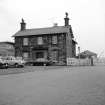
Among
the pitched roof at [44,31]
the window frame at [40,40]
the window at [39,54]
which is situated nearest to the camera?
the pitched roof at [44,31]

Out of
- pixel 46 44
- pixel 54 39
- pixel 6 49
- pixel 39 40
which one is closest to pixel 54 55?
pixel 46 44

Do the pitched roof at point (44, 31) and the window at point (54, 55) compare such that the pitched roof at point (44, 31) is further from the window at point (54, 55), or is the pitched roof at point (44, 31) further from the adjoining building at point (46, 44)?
the window at point (54, 55)

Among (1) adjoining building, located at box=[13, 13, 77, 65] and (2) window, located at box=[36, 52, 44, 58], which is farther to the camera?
(2) window, located at box=[36, 52, 44, 58]

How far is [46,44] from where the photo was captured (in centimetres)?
4397

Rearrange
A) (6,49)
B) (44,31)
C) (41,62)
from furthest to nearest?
1. (6,49)
2. (44,31)
3. (41,62)

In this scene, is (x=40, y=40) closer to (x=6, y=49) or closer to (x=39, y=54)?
(x=39, y=54)

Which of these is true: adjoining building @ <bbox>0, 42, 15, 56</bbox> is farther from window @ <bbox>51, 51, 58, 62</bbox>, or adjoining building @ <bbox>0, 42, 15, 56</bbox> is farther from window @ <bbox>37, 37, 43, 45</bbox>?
window @ <bbox>51, 51, 58, 62</bbox>

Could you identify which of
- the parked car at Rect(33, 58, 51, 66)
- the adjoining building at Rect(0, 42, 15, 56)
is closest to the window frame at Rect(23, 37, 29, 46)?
the parked car at Rect(33, 58, 51, 66)

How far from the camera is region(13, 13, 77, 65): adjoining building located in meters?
42.5

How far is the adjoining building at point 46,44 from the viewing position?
4247 centimetres

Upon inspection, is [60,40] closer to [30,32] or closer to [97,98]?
[30,32]

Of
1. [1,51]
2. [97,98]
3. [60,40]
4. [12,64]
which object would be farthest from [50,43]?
[97,98]

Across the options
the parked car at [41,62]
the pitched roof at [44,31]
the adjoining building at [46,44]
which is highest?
the pitched roof at [44,31]

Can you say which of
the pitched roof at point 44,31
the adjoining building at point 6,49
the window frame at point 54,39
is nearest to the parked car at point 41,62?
the window frame at point 54,39
